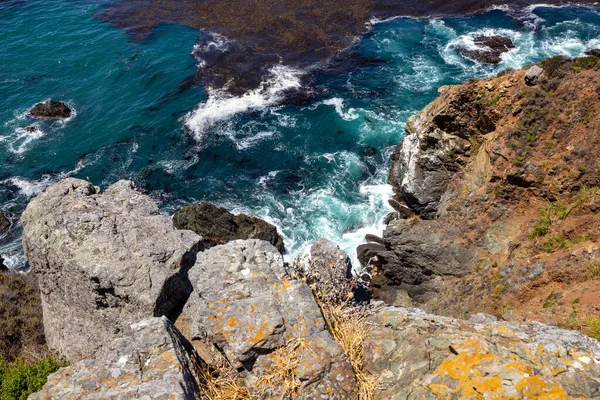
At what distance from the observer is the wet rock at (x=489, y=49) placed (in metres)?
39.4

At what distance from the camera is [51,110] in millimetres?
36469

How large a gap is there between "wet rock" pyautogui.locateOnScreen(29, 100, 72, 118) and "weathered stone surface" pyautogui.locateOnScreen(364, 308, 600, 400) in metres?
36.5

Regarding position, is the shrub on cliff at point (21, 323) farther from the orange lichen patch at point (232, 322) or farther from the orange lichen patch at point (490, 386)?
the orange lichen patch at point (490, 386)

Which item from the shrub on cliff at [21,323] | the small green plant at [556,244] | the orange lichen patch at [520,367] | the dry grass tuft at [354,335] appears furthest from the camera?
the shrub on cliff at [21,323]

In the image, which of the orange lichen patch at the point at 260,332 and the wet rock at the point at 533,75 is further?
the wet rock at the point at 533,75

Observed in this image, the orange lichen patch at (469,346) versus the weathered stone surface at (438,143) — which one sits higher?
the orange lichen patch at (469,346)

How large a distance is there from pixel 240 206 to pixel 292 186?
3824mm

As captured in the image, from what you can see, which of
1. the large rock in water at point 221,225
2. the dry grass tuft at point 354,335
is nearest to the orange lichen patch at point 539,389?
the dry grass tuft at point 354,335

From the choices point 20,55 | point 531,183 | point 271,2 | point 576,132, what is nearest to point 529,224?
point 531,183

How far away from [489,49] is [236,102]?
79.4 feet

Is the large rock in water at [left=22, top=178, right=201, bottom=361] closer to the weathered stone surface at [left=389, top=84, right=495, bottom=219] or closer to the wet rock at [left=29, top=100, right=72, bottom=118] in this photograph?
the weathered stone surface at [left=389, top=84, right=495, bottom=219]

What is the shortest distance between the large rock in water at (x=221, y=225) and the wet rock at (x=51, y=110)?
19.1m

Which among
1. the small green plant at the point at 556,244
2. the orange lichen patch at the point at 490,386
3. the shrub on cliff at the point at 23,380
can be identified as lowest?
the shrub on cliff at the point at 23,380

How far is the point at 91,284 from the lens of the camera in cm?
1133
